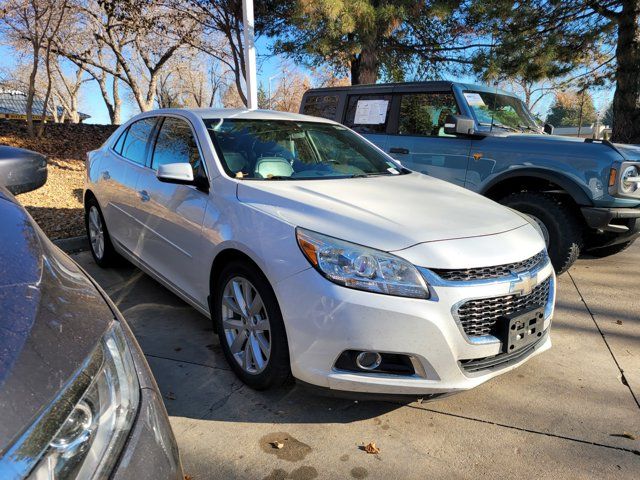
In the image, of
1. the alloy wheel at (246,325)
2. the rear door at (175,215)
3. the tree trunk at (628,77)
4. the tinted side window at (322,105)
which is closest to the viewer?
the alloy wheel at (246,325)

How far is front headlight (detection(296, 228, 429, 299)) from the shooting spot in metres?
2.16

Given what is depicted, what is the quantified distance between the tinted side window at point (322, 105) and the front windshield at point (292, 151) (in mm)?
2461

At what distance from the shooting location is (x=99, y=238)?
479 centimetres

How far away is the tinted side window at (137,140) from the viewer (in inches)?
158

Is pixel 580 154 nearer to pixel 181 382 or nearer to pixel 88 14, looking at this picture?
pixel 181 382

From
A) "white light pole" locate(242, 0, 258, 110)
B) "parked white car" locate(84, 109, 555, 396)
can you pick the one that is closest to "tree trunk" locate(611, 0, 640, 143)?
"white light pole" locate(242, 0, 258, 110)

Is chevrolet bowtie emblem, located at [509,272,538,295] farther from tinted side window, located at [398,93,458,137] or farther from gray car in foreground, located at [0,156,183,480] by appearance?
tinted side window, located at [398,93,458,137]

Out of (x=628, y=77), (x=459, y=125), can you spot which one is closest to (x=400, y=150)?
(x=459, y=125)

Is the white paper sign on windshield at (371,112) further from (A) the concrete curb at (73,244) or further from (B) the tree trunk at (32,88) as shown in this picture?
(B) the tree trunk at (32,88)

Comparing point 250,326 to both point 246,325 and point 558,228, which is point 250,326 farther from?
point 558,228

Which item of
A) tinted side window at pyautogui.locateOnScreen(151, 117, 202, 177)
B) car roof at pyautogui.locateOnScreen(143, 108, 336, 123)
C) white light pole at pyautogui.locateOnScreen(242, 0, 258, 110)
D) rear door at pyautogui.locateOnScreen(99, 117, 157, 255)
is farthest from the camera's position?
white light pole at pyautogui.locateOnScreen(242, 0, 258, 110)

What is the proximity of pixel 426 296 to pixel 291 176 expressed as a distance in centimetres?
139

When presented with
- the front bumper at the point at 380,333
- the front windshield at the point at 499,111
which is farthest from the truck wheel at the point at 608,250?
the front bumper at the point at 380,333

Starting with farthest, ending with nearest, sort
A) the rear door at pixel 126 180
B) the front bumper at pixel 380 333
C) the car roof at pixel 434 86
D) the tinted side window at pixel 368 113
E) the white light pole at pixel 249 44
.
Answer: the white light pole at pixel 249 44
the tinted side window at pixel 368 113
the car roof at pixel 434 86
the rear door at pixel 126 180
the front bumper at pixel 380 333
